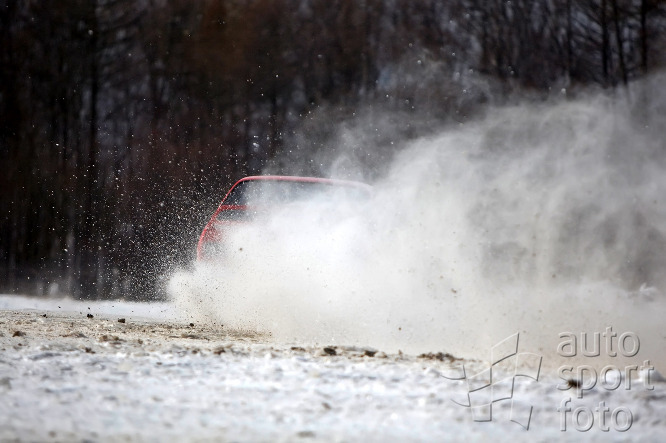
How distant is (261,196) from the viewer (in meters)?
7.58

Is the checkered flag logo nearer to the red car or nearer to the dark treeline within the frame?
the red car

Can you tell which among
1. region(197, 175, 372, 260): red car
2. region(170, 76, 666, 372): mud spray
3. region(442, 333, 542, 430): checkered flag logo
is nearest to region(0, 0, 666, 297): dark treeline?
region(197, 175, 372, 260): red car

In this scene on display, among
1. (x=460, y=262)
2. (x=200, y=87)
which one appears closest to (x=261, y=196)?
(x=460, y=262)

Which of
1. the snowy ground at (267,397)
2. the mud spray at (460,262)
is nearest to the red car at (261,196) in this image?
the mud spray at (460,262)

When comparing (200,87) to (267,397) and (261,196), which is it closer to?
(261,196)

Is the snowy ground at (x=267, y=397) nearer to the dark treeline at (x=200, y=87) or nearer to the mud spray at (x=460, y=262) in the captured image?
the mud spray at (x=460, y=262)

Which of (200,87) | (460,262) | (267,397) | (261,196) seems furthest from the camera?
(200,87)

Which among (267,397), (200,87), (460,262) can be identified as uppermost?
(200,87)

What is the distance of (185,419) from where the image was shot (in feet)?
9.30

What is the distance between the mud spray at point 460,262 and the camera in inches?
215

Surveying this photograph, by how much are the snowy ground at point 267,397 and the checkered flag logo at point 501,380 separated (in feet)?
0.10

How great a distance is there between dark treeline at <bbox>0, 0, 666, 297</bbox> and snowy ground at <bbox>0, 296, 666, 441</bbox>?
29.6 feet

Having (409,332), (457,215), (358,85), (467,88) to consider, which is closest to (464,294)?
(409,332)

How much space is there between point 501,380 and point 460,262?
8.18 feet
